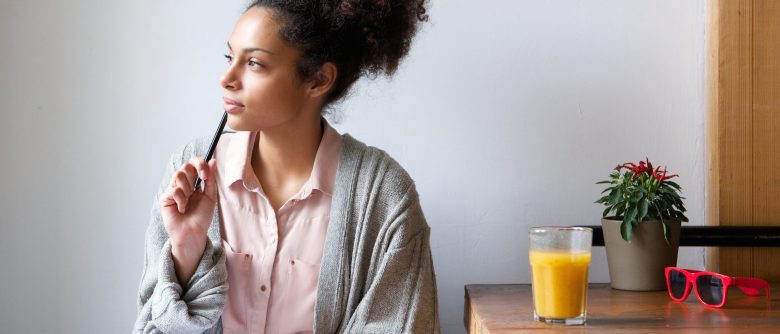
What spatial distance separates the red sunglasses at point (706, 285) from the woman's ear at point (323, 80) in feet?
2.00

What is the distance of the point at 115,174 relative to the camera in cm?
165

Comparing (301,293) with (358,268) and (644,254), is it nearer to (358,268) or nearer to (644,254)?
(358,268)

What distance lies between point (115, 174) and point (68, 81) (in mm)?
194

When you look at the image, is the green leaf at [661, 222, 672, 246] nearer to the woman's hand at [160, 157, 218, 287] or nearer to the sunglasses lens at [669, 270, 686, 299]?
the sunglasses lens at [669, 270, 686, 299]

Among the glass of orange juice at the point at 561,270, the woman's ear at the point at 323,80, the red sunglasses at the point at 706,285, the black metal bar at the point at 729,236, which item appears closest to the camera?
the glass of orange juice at the point at 561,270

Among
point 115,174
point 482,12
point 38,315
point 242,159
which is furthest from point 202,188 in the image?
point 482,12

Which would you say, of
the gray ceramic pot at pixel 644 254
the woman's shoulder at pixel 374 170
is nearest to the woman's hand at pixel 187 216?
the woman's shoulder at pixel 374 170

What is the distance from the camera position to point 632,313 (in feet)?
4.14

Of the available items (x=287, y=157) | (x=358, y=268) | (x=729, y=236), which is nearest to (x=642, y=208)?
(x=729, y=236)

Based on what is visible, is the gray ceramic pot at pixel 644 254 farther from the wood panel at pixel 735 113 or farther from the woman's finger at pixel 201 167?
the woman's finger at pixel 201 167

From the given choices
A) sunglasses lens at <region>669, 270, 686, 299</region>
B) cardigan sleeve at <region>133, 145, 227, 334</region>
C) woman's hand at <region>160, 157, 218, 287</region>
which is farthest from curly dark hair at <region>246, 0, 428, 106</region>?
sunglasses lens at <region>669, 270, 686, 299</region>

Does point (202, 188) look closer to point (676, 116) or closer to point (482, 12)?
point (482, 12)

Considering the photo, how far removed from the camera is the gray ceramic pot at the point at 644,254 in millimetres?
1427

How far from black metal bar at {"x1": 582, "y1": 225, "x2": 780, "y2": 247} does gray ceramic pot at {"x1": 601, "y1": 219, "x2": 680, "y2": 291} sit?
13 cm
